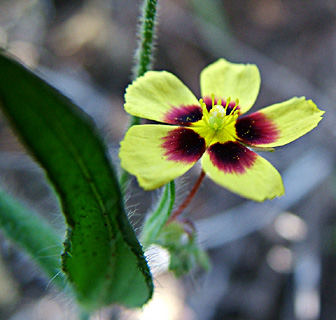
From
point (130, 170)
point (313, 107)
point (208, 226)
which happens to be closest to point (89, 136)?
point (130, 170)

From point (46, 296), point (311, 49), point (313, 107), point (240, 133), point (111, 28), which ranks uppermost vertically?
point (313, 107)

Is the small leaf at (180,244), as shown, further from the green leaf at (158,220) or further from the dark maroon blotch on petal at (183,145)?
the dark maroon blotch on petal at (183,145)

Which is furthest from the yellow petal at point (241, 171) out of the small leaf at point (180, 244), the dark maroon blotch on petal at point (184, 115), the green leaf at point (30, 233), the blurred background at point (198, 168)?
the green leaf at point (30, 233)

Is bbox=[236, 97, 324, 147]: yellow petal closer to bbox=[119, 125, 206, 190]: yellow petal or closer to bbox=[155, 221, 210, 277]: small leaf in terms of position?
bbox=[119, 125, 206, 190]: yellow petal

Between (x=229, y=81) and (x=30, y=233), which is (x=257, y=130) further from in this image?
(x=30, y=233)

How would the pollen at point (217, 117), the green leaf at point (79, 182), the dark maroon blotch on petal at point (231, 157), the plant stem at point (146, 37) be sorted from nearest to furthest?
the green leaf at point (79, 182), the dark maroon blotch on petal at point (231, 157), the plant stem at point (146, 37), the pollen at point (217, 117)

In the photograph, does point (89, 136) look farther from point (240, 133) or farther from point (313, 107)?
point (313, 107)
